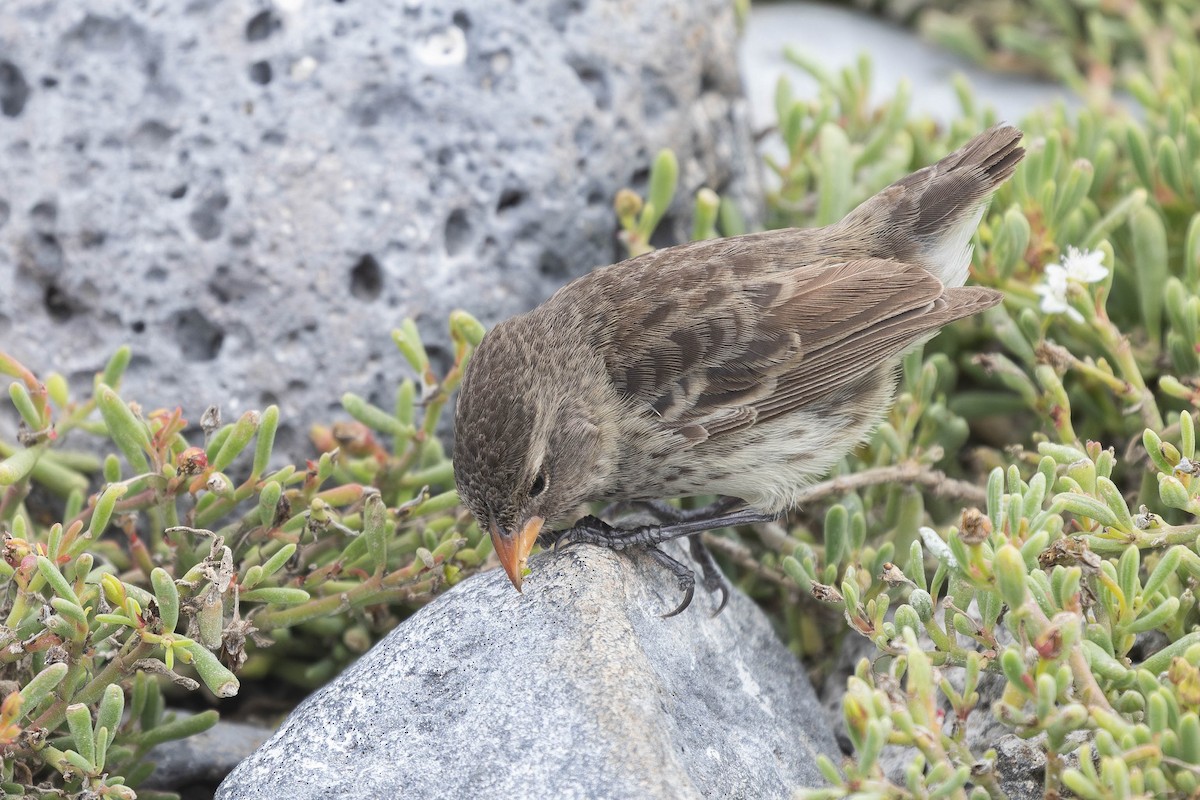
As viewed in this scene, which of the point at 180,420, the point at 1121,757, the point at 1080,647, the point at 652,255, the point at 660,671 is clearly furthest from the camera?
the point at 652,255

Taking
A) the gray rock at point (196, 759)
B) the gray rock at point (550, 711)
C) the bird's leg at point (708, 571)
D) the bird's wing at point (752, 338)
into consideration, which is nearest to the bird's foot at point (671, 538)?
the bird's leg at point (708, 571)

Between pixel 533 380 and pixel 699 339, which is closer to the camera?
pixel 533 380

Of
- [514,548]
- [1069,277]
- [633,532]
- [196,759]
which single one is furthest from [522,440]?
[1069,277]

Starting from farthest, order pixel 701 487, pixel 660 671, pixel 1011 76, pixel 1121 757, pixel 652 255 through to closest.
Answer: pixel 1011 76 → pixel 652 255 → pixel 701 487 → pixel 660 671 → pixel 1121 757

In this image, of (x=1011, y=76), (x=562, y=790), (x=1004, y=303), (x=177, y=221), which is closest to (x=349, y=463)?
(x=177, y=221)

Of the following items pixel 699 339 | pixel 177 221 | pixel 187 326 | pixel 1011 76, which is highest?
pixel 177 221

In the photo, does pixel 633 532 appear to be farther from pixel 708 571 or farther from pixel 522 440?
pixel 522 440

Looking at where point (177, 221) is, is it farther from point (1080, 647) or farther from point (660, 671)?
point (1080, 647)

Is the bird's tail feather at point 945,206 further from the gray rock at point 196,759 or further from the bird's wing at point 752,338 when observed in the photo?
the gray rock at point 196,759
